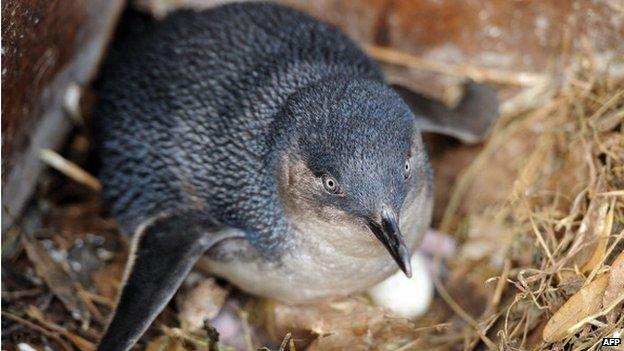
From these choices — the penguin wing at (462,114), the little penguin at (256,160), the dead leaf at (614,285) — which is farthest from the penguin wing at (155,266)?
the dead leaf at (614,285)

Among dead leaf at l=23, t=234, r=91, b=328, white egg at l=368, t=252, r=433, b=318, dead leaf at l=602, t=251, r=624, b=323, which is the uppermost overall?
dead leaf at l=602, t=251, r=624, b=323

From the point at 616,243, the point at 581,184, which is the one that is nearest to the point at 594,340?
the point at 616,243

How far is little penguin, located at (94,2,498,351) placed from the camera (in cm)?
316

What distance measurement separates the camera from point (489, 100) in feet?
14.5

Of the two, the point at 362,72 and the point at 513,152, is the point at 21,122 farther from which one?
the point at 513,152

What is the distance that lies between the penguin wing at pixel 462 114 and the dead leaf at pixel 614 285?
3.97 feet

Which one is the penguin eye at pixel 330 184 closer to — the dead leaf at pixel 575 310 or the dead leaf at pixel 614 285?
the dead leaf at pixel 575 310

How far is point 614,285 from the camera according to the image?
10.6ft

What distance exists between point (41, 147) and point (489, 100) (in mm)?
2019

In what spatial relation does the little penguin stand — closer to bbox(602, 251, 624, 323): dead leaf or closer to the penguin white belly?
the penguin white belly

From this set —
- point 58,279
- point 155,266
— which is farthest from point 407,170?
point 58,279

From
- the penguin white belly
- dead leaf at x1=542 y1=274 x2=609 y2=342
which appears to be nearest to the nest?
dead leaf at x1=542 y1=274 x2=609 y2=342

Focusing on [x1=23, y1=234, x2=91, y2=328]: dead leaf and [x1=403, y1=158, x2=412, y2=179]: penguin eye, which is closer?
[x1=403, y1=158, x2=412, y2=179]: penguin eye

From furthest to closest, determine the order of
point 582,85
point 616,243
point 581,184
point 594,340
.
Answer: point 582,85 → point 581,184 → point 616,243 → point 594,340
